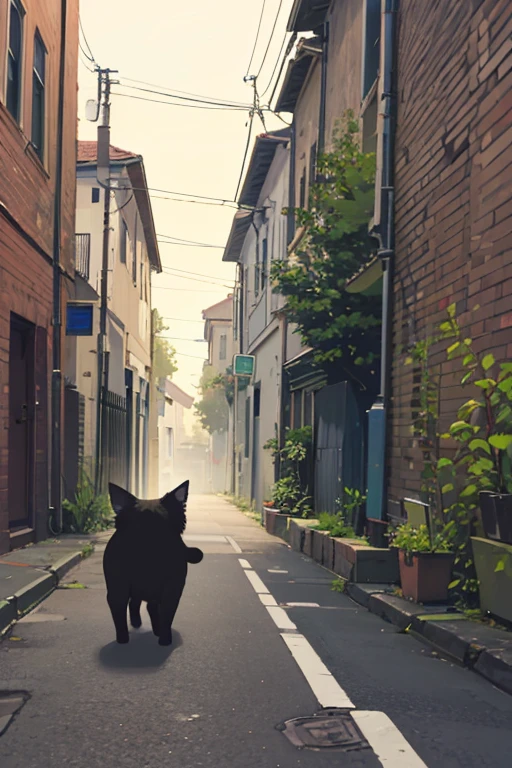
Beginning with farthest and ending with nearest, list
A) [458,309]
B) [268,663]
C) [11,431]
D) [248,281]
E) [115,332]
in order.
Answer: [248,281] < [115,332] < [11,431] < [458,309] < [268,663]

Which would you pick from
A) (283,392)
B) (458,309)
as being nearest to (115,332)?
(283,392)

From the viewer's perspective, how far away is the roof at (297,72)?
62.4ft

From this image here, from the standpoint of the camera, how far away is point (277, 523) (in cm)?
1862

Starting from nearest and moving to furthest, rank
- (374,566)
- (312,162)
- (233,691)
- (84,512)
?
(233,691), (374,566), (84,512), (312,162)

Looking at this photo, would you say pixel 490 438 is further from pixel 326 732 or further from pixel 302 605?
pixel 326 732

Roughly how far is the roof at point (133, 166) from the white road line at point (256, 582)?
47.6ft

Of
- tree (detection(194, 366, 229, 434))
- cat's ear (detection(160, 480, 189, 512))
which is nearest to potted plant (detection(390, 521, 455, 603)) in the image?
cat's ear (detection(160, 480, 189, 512))

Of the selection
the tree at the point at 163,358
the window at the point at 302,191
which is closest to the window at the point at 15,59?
the window at the point at 302,191

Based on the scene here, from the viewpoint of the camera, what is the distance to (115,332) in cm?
2391

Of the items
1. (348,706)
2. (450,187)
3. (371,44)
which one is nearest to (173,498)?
(348,706)

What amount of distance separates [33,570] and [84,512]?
18.0ft

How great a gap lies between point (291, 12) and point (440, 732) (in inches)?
673

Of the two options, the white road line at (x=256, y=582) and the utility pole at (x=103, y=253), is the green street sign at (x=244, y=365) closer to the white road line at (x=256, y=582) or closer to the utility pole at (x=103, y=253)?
the utility pole at (x=103, y=253)

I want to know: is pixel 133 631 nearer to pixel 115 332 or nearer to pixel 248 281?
pixel 115 332
